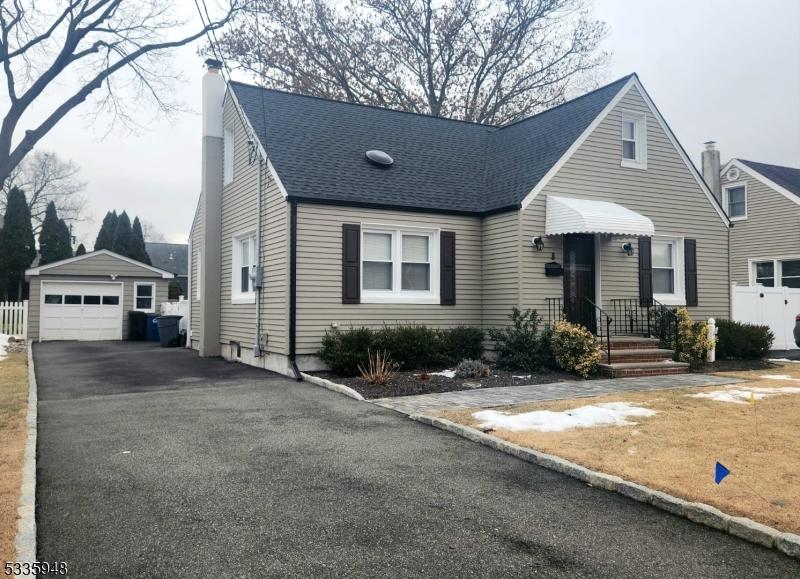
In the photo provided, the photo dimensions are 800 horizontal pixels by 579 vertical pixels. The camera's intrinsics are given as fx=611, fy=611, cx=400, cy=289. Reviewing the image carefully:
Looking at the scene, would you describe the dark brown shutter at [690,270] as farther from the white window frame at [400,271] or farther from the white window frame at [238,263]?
the white window frame at [238,263]

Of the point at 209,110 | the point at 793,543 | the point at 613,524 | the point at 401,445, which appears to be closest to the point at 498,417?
the point at 401,445

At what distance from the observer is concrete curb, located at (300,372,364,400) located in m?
9.47

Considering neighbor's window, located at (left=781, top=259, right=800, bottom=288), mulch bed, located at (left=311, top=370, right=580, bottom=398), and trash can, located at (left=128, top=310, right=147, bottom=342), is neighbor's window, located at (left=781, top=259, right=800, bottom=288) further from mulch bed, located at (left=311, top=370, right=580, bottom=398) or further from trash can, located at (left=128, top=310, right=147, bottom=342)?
trash can, located at (left=128, top=310, right=147, bottom=342)

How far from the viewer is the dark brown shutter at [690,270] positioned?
1499 cm

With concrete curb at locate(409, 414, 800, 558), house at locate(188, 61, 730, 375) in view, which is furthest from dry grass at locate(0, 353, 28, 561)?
house at locate(188, 61, 730, 375)

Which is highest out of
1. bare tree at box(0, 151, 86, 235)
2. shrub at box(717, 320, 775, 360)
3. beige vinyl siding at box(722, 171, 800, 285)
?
bare tree at box(0, 151, 86, 235)

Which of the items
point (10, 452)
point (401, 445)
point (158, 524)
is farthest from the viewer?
point (401, 445)

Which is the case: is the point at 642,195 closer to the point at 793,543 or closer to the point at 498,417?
the point at 498,417

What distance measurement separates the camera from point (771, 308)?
1772 cm

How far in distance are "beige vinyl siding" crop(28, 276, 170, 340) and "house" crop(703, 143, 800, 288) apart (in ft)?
73.7

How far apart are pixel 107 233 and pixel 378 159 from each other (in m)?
40.0

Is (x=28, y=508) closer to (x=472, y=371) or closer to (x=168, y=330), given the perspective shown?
(x=472, y=371)

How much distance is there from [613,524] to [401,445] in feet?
8.68

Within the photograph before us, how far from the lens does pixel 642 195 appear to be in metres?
14.7
